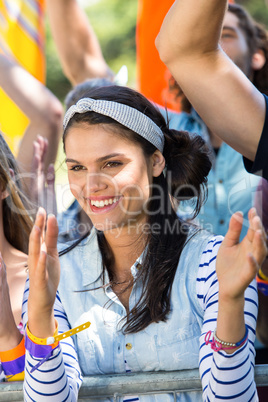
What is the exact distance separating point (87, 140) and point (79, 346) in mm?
709

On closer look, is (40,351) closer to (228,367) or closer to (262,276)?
(228,367)

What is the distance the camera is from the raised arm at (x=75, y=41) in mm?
3680

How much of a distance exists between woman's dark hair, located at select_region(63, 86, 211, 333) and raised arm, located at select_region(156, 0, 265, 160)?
0.49 metres

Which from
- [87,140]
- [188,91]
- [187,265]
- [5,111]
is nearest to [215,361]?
[187,265]

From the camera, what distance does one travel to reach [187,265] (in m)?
1.95

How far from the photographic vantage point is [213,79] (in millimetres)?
1558

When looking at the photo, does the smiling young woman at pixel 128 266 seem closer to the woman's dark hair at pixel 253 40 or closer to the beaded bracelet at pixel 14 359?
the beaded bracelet at pixel 14 359

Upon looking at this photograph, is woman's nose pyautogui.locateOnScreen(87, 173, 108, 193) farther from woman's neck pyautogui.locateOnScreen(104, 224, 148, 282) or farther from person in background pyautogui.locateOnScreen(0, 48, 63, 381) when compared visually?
person in background pyautogui.locateOnScreen(0, 48, 63, 381)

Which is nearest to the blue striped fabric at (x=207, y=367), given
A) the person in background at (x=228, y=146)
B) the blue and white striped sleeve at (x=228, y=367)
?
the blue and white striped sleeve at (x=228, y=367)

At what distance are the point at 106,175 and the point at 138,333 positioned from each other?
0.55 meters

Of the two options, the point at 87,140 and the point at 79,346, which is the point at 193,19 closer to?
the point at 87,140

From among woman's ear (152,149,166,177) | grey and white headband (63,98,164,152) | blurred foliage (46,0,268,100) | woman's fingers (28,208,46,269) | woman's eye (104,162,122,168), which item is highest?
woman's fingers (28,208,46,269)

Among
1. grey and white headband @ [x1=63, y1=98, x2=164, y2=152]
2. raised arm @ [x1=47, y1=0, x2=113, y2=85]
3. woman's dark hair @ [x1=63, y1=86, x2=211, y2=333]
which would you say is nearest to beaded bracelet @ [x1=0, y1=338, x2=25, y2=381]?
woman's dark hair @ [x1=63, y1=86, x2=211, y2=333]

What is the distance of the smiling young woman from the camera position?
1641mm
